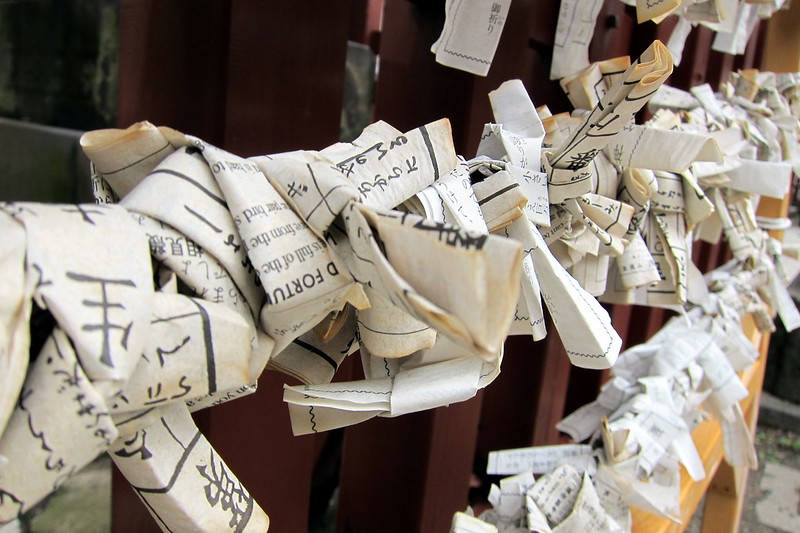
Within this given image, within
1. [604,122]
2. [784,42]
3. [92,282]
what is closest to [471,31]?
[604,122]

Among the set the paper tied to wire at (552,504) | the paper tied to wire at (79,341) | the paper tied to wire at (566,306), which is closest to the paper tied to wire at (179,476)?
the paper tied to wire at (79,341)

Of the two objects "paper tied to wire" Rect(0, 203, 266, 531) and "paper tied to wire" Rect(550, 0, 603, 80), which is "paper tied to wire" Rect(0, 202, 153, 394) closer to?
"paper tied to wire" Rect(0, 203, 266, 531)

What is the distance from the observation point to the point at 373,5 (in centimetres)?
102

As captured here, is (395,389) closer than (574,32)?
Yes

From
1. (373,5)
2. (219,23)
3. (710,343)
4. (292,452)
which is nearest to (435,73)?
(219,23)

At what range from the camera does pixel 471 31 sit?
1.11 ft

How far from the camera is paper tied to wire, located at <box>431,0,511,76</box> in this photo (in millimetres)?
331

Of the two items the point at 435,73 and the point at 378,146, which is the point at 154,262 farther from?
the point at 435,73

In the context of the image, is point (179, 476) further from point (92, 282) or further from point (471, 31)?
point (471, 31)

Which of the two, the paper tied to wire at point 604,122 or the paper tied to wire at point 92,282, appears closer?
the paper tied to wire at point 92,282

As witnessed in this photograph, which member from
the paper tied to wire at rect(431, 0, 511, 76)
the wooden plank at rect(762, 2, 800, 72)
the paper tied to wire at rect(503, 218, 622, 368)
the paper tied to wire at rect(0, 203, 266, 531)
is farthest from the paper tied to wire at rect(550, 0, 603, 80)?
the wooden plank at rect(762, 2, 800, 72)

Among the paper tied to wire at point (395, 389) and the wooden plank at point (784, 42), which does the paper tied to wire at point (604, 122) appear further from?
the wooden plank at point (784, 42)

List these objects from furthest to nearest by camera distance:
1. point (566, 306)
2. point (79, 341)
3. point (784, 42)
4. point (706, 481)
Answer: point (784, 42)
point (706, 481)
point (566, 306)
point (79, 341)

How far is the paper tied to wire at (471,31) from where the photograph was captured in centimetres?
33
